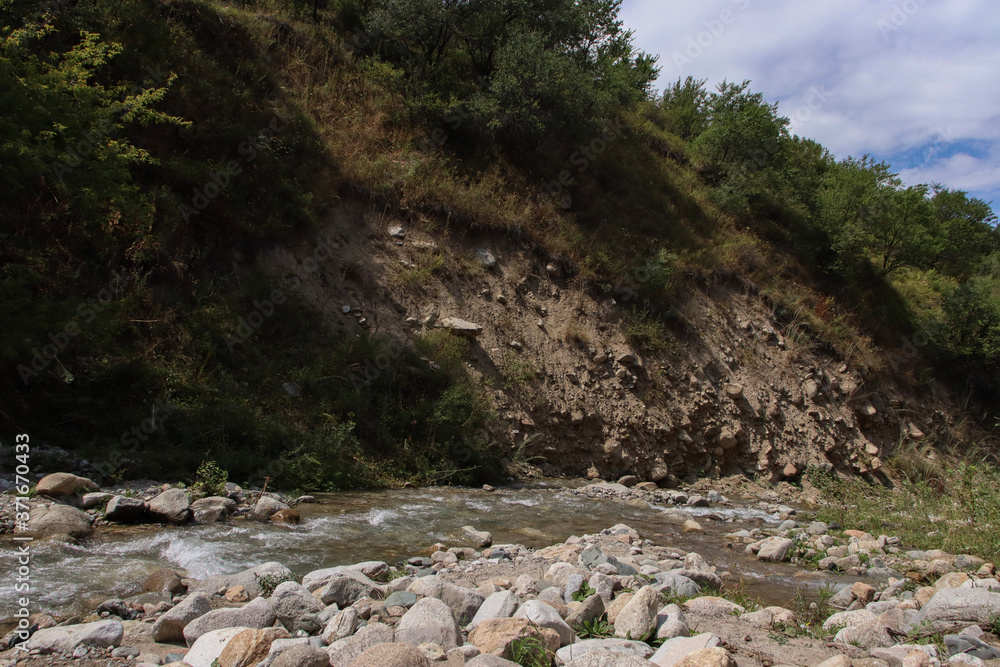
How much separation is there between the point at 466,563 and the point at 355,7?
56.9 feet

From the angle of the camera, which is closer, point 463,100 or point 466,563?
point 466,563

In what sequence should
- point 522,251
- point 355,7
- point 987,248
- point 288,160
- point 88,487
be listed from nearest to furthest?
point 88,487
point 288,160
point 522,251
point 355,7
point 987,248

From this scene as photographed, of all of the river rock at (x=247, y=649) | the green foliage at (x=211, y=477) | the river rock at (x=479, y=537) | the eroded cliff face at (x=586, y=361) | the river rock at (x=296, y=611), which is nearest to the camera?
the river rock at (x=247, y=649)

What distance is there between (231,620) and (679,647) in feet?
8.21

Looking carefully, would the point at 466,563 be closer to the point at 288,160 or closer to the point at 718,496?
the point at 718,496

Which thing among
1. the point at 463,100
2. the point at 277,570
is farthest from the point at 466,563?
the point at 463,100

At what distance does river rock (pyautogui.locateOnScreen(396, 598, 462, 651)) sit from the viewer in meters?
3.33

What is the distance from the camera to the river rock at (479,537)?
6.52 meters

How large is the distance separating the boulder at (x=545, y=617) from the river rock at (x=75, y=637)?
2202 mm

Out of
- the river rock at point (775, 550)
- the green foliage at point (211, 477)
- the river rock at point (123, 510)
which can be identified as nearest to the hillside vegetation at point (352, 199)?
the green foliage at point (211, 477)

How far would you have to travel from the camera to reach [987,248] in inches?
1133

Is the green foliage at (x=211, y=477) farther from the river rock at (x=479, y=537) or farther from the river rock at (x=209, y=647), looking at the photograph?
the river rock at (x=209, y=647)

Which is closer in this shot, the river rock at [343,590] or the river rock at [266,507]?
the river rock at [343,590]

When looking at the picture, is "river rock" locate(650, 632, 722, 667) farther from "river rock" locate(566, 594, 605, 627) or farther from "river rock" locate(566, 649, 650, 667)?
"river rock" locate(566, 594, 605, 627)
